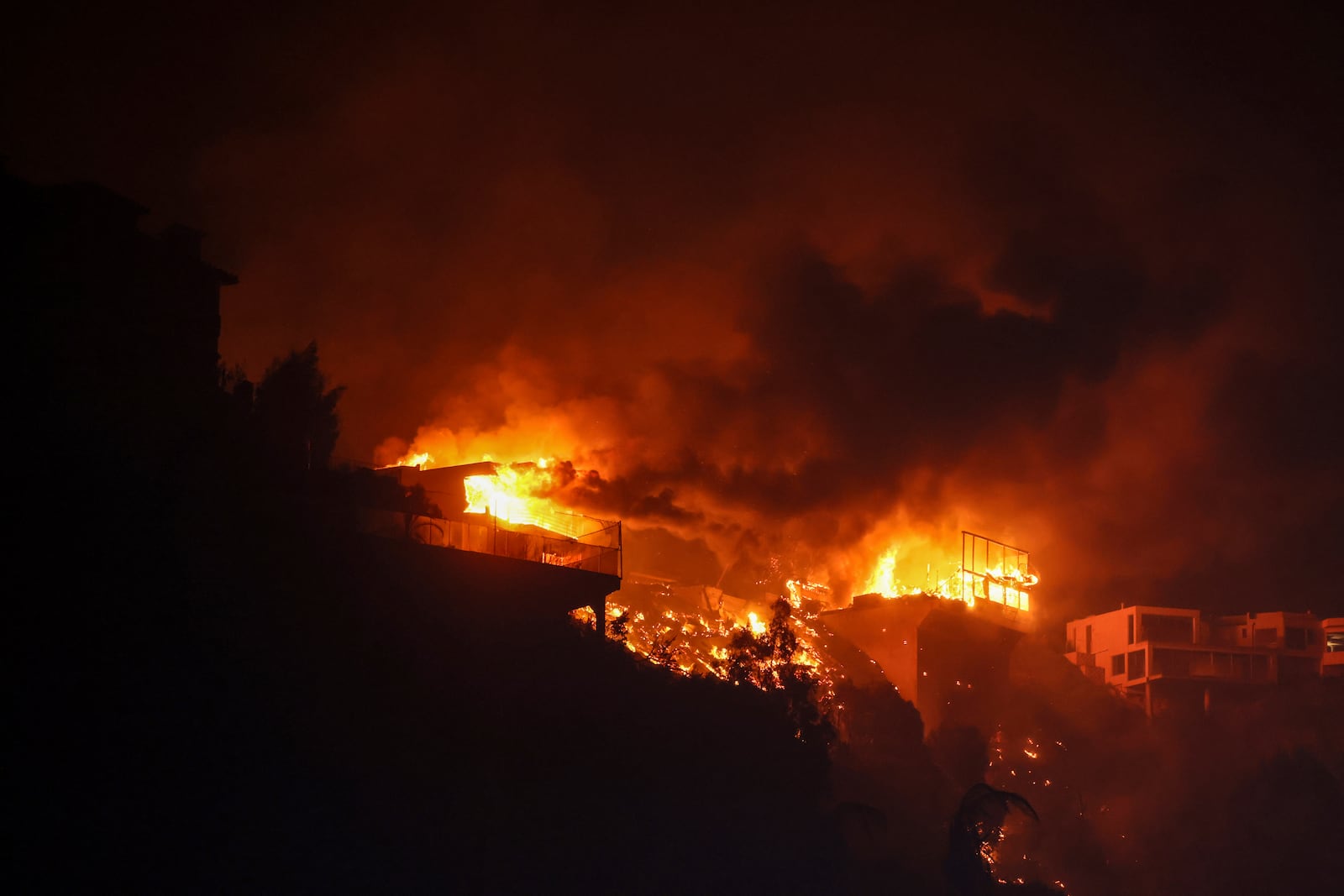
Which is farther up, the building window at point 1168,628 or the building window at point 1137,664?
the building window at point 1168,628

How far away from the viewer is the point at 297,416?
4175 centimetres

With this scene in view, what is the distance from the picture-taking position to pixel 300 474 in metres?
37.3

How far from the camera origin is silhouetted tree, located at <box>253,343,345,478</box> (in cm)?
3862

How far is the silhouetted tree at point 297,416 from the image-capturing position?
38.6m

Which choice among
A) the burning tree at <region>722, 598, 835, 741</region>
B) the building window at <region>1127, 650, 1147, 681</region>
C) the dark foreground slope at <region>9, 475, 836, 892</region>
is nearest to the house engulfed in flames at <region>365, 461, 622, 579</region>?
the dark foreground slope at <region>9, 475, 836, 892</region>

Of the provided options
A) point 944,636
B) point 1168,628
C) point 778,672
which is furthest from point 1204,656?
point 778,672

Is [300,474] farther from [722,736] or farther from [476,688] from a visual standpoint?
[722,736]

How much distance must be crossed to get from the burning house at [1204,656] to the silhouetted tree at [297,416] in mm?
65744

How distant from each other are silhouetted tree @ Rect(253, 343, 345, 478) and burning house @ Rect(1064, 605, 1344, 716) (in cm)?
6574

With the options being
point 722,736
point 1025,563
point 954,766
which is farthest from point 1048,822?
point 722,736

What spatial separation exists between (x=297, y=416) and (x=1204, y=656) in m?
72.2

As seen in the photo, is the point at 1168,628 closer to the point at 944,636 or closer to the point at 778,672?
the point at 944,636

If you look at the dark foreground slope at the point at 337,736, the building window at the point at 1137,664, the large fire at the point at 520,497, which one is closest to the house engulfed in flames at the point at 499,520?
the large fire at the point at 520,497

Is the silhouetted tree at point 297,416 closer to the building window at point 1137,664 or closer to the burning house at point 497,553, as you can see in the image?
the burning house at point 497,553
